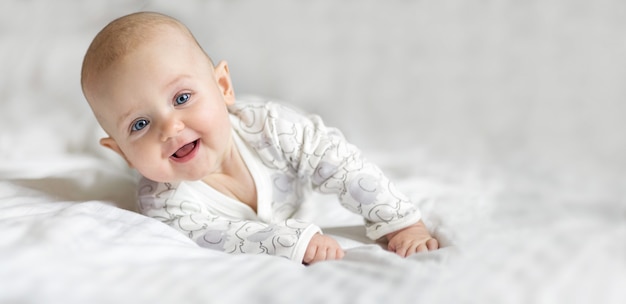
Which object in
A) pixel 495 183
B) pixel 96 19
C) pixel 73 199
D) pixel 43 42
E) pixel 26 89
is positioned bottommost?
pixel 73 199

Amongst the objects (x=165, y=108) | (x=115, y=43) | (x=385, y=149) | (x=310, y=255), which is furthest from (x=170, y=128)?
(x=385, y=149)

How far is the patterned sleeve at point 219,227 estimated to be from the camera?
1.08 metres

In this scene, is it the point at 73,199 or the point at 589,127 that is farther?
the point at 589,127

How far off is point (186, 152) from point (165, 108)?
0.29 ft

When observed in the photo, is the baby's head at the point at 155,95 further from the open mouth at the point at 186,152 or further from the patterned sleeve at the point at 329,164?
the patterned sleeve at the point at 329,164

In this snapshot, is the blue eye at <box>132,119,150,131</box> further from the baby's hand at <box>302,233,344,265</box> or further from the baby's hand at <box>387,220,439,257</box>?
the baby's hand at <box>387,220,439,257</box>

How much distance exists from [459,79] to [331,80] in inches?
12.1

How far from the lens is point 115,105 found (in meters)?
1.07

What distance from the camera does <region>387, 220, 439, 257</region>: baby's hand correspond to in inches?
43.9

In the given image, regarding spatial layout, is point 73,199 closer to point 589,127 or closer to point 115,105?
point 115,105

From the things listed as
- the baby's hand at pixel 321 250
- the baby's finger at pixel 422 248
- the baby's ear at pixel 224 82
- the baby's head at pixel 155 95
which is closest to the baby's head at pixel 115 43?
the baby's head at pixel 155 95

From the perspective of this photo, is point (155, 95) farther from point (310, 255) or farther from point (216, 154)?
point (310, 255)

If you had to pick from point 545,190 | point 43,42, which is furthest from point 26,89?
point 545,190

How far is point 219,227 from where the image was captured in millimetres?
1134
